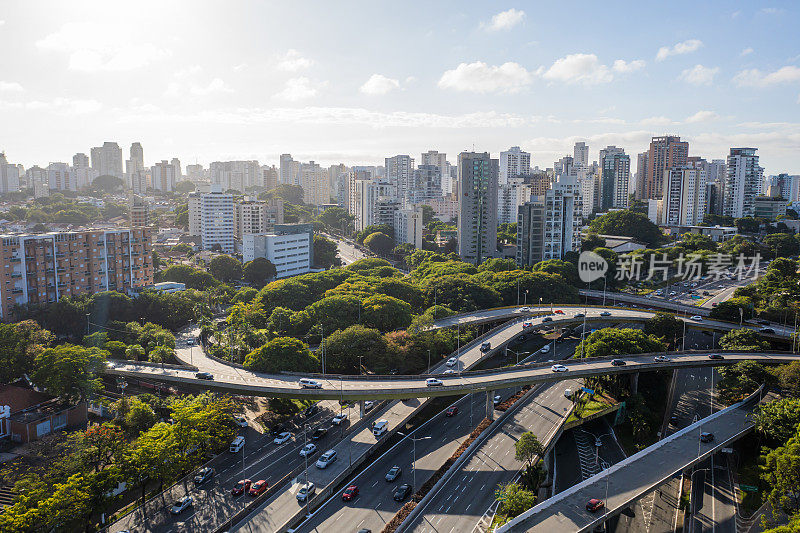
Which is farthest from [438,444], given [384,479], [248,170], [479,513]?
[248,170]

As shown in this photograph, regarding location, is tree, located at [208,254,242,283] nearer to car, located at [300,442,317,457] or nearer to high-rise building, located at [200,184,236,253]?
high-rise building, located at [200,184,236,253]

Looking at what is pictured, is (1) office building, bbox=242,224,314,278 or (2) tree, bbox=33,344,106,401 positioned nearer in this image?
(2) tree, bbox=33,344,106,401

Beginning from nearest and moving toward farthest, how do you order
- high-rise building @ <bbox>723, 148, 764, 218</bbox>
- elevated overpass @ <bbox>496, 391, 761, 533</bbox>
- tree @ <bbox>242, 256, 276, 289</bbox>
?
elevated overpass @ <bbox>496, 391, 761, 533</bbox> < tree @ <bbox>242, 256, 276, 289</bbox> < high-rise building @ <bbox>723, 148, 764, 218</bbox>

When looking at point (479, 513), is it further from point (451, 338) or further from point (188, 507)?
point (451, 338)

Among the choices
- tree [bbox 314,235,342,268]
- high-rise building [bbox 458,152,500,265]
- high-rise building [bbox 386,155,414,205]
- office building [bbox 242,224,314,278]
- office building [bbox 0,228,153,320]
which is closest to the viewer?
office building [bbox 0,228,153,320]

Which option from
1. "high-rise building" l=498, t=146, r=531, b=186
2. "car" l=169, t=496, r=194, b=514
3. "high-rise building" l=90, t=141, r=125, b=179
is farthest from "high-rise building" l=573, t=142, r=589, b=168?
"car" l=169, t=496, r=194, b=514

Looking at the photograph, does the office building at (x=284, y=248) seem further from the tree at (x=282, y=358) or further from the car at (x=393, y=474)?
the car at (x=393, y=474)

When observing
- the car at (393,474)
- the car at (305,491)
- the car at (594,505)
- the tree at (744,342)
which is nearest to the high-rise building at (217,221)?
the car at (393,474)
